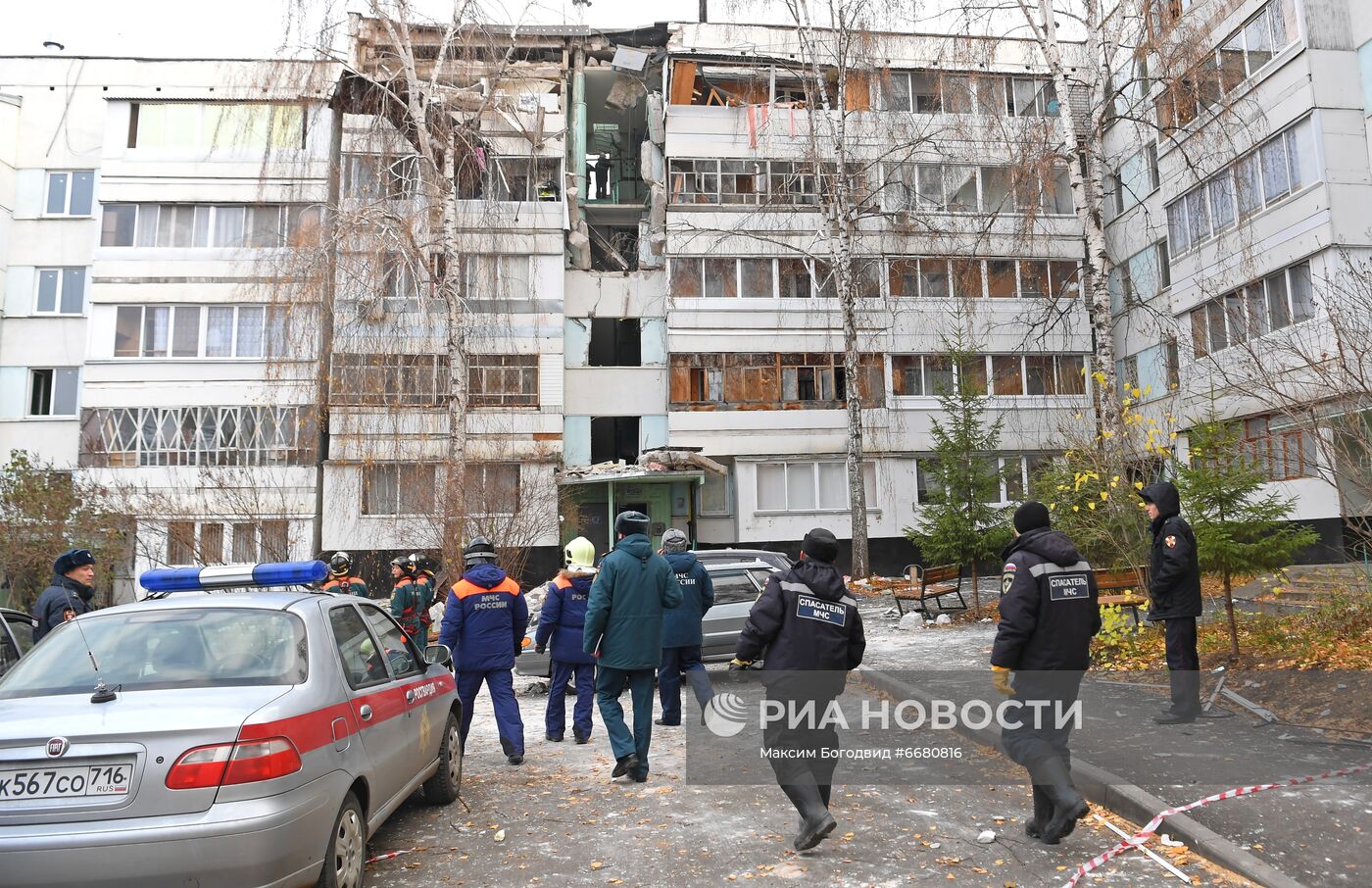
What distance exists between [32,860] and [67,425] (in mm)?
30169

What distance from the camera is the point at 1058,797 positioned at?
4859 mm

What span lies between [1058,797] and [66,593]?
7.51 metres

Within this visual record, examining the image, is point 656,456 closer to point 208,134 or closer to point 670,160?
point 670,160

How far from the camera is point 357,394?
23.6 meters

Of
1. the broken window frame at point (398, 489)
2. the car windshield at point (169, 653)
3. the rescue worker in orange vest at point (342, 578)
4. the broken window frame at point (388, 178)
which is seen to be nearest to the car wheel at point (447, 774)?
the car windshield at point (169, 653)

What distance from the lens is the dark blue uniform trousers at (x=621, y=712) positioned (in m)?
6.67

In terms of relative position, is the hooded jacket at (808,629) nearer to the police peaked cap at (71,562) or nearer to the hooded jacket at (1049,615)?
the hooded jacket at (1049,615)

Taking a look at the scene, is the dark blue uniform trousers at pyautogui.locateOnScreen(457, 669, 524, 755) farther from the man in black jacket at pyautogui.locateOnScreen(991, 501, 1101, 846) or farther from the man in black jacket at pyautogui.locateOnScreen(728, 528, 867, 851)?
the man in black jacket at pyautogui.locateOnScreen(991, 501, 1101, 846)

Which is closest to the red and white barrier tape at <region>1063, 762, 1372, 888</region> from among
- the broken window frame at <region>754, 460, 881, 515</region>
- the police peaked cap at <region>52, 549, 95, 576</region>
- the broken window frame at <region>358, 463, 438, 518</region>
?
the police peaked cap at <region>52, 549, 95, 576</region>

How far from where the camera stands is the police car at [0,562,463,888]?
361 cm

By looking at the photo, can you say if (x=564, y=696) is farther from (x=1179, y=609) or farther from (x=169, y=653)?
(x=1179, y=609)

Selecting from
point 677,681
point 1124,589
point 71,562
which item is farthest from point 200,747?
point 1124,589

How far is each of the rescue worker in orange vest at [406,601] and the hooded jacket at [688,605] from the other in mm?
3413

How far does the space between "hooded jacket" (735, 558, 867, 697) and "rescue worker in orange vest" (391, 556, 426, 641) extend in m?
6.31
